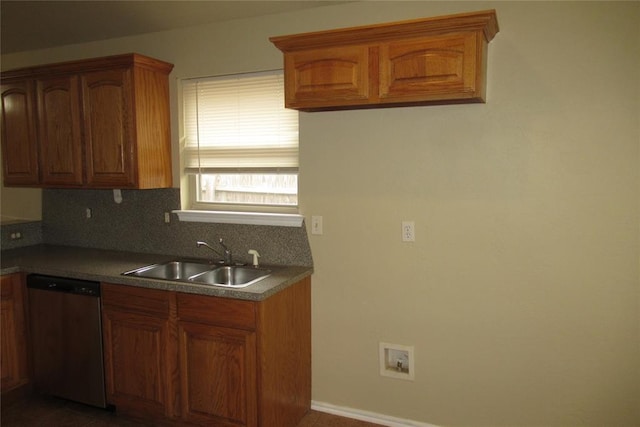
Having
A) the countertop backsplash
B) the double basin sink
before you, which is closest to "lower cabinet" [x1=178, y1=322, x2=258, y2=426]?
the double basin sink

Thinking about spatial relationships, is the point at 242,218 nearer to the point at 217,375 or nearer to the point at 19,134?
the point at 217,375

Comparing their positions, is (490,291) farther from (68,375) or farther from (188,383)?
(68,375)

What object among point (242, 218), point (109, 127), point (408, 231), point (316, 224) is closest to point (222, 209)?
point (242, 218)

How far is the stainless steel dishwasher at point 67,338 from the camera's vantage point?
283 centimetres

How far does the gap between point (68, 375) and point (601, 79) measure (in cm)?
346

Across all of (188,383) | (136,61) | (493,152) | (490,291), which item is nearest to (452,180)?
(493,152)

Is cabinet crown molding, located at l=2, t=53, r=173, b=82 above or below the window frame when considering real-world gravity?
above

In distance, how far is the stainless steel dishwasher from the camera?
283 cm

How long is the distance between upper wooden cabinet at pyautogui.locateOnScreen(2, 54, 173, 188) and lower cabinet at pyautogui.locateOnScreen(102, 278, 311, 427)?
2.89 ft

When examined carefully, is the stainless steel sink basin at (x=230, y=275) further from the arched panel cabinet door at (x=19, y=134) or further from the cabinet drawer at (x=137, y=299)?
the arched panel cabinet door at (x=19, y=134)

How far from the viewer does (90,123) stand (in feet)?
10.3

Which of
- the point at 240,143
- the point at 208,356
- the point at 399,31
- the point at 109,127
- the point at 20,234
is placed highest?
the point at 399,31

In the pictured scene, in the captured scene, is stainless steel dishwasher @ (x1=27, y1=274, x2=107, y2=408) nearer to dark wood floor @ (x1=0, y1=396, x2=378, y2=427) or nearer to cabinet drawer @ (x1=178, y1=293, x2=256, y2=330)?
dark wood floor @ (x1=0, y1=396, x2=378, y2=427)

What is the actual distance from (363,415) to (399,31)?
7.21ft
